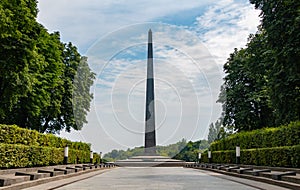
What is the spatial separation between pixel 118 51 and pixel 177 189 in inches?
989

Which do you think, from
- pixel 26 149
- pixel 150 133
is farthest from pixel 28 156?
pixel 150 133

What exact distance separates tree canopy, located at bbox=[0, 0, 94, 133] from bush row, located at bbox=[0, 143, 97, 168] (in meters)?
4.52

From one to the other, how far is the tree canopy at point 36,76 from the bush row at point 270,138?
12.7 meters

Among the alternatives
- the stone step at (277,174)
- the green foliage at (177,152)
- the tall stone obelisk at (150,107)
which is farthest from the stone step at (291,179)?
the green foliage at (177,152)

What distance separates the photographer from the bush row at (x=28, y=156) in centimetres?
1270

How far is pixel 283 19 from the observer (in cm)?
1659

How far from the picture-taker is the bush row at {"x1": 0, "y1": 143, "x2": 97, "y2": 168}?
12.7 metres

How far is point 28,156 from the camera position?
1497cm

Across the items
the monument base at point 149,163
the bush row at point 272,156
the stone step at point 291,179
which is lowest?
the monument base at point 149,163

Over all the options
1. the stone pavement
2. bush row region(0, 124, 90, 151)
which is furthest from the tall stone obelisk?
the stone pavement

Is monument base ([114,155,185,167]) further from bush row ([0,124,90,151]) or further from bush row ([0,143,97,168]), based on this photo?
bush row ([0,143,97,168])

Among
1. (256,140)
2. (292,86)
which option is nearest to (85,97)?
(256,140)

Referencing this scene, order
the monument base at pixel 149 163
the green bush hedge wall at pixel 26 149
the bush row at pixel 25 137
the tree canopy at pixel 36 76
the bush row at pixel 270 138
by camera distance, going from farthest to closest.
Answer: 1. the monument base at pixel 149 163
2. the tree canopy at pixel 36 76
3. the bush row at pixel 270 138
4. the bush row at pixel 25 137
5. the green bush hedge wall at pixel 26 149

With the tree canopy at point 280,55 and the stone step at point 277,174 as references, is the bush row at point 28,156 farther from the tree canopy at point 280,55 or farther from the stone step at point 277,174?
the tree canopy at point 280,55
